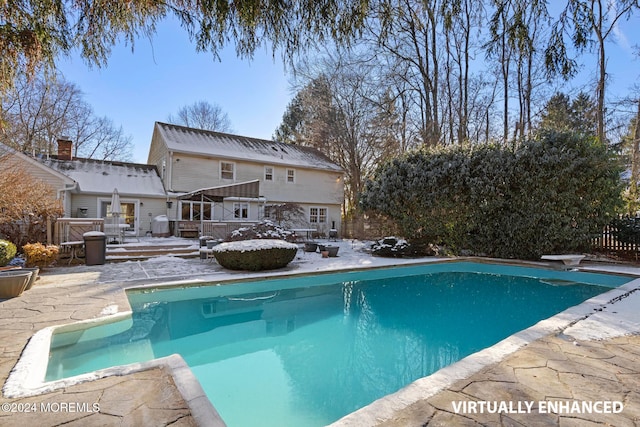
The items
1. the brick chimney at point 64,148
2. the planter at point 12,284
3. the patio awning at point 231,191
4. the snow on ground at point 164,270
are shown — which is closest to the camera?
the planter at point 12,284

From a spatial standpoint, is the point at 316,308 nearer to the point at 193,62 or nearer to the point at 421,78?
the point at 193,62

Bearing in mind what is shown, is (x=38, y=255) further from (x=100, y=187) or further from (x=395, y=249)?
(x=395, y=249)

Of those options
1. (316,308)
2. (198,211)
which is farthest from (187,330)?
(198,211)

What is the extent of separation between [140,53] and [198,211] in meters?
15.3

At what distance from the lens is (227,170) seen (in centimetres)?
1836

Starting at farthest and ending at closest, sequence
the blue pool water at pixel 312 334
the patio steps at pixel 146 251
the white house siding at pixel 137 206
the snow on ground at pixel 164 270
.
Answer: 1. the white house siding at pixel 137 206
2. the patio steps at pixel 146 251
3. the snow on ground at pixel 164 270
4. the blue pool water at pixel 312 334

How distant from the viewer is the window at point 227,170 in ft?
59.6

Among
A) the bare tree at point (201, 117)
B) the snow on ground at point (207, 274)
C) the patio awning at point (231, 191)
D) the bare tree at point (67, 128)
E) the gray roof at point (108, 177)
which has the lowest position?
the snow on ground at point (207, 274)

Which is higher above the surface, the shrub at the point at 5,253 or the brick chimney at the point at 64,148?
the brick chimney at the point at 64,148

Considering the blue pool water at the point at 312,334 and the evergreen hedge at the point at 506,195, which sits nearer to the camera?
the blue pool water at the point at 312,334

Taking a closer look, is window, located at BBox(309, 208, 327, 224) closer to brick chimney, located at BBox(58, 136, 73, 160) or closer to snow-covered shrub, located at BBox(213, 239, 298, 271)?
snow-covered shrub, located at BBox(213, 239, 298, 271)

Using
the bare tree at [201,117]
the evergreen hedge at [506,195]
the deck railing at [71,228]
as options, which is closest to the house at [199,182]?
the deck railing at [71,228]

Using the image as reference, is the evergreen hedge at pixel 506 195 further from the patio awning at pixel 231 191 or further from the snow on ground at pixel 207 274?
the patio awning at pixel 231 191

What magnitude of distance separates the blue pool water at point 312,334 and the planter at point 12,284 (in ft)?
5.23
